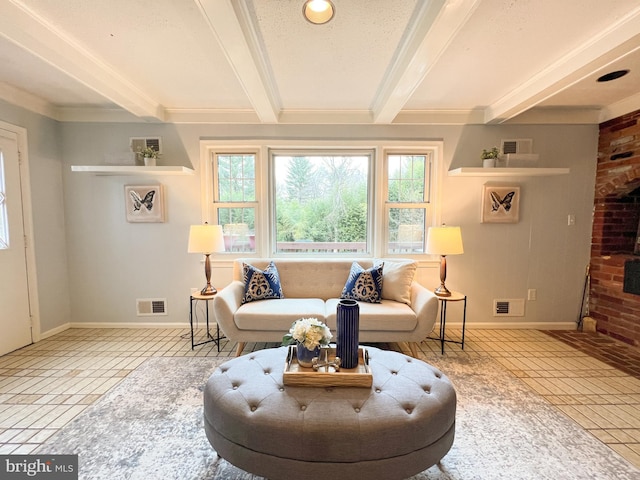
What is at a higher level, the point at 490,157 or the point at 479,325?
the point at 490,157

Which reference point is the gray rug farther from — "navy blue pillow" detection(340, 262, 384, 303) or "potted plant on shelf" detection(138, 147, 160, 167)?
"potted plant on shelf" detection(138, 147, 160, 167)

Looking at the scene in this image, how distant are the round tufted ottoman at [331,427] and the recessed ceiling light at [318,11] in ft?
6.69

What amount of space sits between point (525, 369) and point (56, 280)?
15.7 feet

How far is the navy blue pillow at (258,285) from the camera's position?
2.80 meters

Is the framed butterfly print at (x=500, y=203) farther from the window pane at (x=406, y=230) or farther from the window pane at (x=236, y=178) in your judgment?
the window pane at (x=236, y=178)

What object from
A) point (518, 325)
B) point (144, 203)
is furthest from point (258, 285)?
point (518, 325)

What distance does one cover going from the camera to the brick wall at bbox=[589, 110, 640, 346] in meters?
2.91

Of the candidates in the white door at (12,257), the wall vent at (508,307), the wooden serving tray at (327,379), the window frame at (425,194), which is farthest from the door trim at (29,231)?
the wall vent at (508,307)

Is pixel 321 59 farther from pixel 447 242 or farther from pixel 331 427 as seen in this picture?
pixel 331 427

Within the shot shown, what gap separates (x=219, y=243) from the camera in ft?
9.69

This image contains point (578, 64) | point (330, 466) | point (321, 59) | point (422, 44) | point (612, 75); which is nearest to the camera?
point (330, 466)

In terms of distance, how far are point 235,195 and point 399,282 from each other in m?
2.10

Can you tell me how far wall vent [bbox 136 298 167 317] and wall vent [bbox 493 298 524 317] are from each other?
3.89m

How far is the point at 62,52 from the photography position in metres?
1.96
